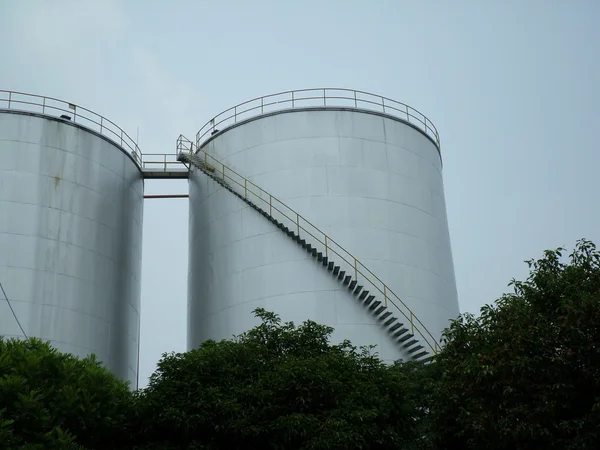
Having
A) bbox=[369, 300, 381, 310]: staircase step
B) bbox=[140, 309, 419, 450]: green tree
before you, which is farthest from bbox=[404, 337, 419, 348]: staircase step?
bbox=[140, 309, 419, 450]: green tree

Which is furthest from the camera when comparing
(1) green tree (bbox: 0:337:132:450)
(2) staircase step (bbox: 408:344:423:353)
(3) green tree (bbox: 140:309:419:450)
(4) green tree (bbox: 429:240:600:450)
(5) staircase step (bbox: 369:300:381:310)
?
(5) staircase step (bbox: 369:300:381:310)

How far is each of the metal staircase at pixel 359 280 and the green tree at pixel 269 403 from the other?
7.02 meters

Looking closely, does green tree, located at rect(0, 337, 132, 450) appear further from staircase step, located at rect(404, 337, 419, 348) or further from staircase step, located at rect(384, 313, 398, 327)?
staircase step, located at rect(404, 337, 419, 348)

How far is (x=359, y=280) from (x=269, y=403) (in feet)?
35.5

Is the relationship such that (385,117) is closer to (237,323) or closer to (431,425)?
(237,323)

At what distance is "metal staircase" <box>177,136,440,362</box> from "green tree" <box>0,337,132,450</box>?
11.1 m

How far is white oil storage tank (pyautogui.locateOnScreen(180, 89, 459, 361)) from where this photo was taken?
3509 cm

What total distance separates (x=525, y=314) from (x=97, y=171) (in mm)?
23677

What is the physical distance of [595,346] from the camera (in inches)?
779

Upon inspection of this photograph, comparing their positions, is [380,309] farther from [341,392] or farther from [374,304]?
[341,392]

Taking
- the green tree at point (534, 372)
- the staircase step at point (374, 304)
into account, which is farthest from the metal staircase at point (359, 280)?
the green tree at point (534, 372)

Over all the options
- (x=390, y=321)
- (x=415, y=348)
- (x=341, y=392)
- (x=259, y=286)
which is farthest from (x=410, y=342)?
(x=341, y=392)

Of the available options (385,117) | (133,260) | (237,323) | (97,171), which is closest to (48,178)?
(97,171)

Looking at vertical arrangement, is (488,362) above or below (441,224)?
below
